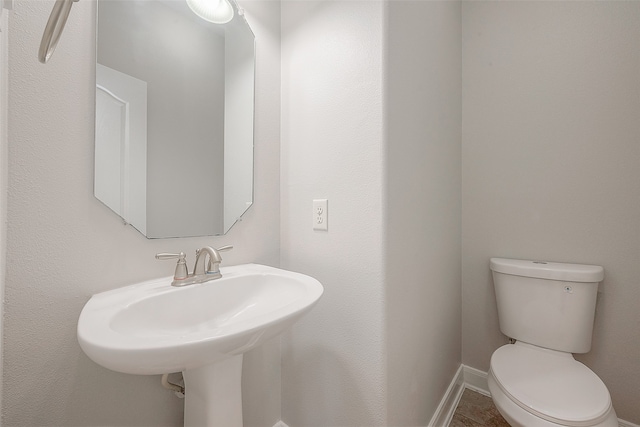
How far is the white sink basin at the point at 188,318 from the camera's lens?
43cm

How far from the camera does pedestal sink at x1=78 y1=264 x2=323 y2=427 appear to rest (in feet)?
1.41

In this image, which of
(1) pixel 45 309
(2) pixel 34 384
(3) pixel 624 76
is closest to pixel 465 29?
(3) pixel 624 76

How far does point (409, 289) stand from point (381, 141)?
560 mm

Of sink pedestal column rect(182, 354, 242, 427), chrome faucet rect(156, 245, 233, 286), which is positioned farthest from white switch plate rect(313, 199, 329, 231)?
sink pedestal column rect(182, 354, 242, 427)

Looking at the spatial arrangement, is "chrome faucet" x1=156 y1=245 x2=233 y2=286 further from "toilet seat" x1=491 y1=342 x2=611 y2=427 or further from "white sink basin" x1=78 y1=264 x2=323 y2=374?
"toilet seat" x1=491 y1=342 x2=611 y2=427

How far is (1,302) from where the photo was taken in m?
0.54

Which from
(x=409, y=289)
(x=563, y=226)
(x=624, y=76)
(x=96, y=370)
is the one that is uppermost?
(x=624, y=76)

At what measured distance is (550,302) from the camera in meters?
1.18

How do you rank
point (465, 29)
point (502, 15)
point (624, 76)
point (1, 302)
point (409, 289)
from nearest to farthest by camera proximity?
point (1, 302)
point (409, 289)
point (624, 76)
point (502, 15)
point (465, 29)

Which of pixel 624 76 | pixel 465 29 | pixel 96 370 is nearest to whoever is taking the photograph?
pixel 96 370

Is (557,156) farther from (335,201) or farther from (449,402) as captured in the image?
(449,402)

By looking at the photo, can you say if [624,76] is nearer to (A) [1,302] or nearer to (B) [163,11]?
(B) [163,11]

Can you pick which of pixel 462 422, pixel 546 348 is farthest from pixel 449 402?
pixel 546 348

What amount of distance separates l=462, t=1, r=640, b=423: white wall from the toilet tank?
0.15 m
